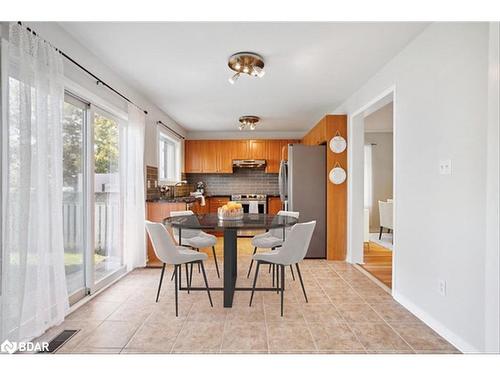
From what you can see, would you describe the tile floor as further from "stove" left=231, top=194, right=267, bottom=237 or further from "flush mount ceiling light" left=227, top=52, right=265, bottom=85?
"stove" left=231, top=194, right=267, bottom=237

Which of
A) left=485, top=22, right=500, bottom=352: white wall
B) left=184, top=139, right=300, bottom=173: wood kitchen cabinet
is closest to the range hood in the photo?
left=184, top=139, right=300, bottom=173: wood kitchen cabinet

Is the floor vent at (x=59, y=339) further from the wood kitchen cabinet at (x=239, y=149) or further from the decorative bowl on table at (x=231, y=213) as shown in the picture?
the wood kitchen cabinet at (x=239, y=149)

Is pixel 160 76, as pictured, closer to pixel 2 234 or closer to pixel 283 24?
pixel 283 24

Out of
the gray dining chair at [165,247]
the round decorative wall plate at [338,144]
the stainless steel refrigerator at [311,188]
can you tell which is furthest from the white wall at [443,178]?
the gray dining chair at [165,247]

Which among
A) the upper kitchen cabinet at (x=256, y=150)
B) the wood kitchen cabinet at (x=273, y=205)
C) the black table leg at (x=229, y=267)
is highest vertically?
the upper kitchen cabinet at (x=256, y=150)

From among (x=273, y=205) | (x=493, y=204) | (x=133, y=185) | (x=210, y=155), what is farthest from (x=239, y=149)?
(x=493, y=204)

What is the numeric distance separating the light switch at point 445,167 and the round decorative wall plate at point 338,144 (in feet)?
6.78

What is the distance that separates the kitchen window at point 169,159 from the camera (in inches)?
205

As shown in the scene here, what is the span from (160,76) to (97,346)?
2754mm

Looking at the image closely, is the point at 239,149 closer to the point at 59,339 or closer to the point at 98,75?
the point at 98,75

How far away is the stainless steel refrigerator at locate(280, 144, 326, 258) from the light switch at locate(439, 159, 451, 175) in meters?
2.17

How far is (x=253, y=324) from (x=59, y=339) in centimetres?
142

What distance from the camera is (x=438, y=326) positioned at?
2.01m

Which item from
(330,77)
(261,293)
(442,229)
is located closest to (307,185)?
(330,77)
